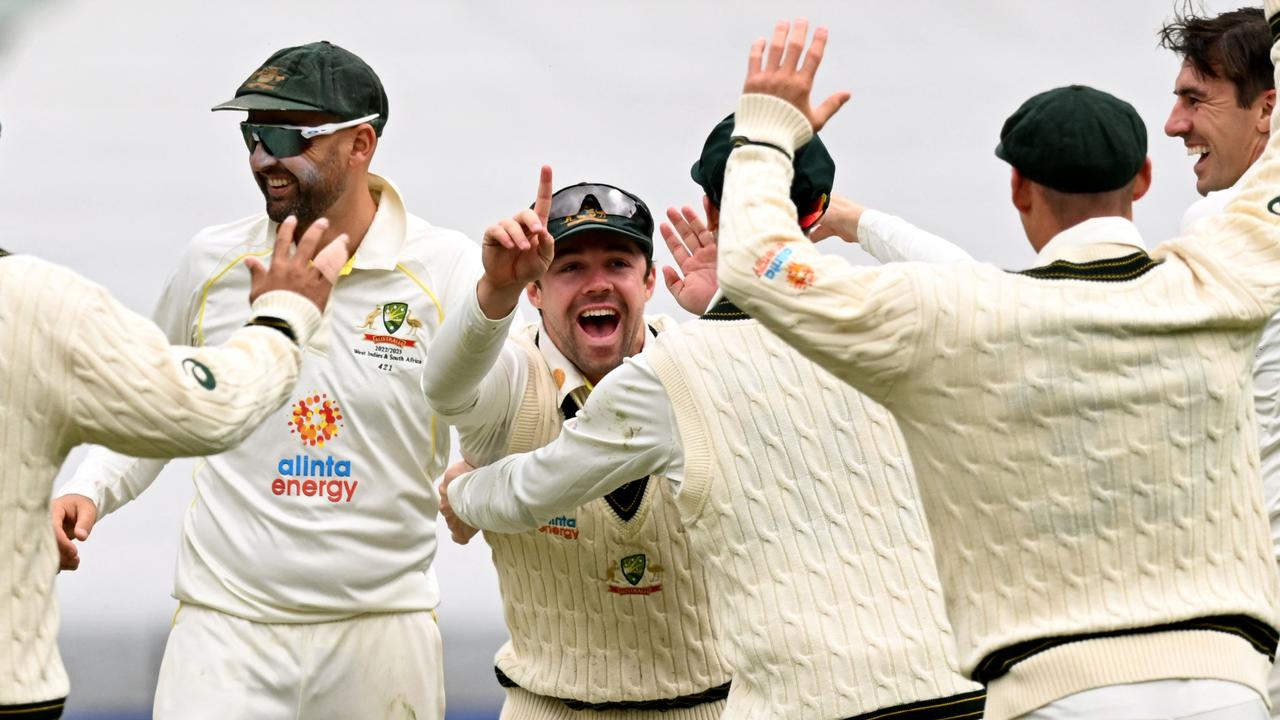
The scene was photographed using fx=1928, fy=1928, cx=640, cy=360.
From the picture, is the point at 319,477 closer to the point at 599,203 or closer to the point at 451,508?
the point at 451,508

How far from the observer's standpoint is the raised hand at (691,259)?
3.76 metres

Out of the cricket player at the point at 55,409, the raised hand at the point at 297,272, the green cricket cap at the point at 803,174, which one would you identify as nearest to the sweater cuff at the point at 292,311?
the raised hand at the point at 297,272

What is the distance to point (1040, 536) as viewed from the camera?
2.56 m

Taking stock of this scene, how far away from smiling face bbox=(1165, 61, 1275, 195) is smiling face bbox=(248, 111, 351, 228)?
1788mm

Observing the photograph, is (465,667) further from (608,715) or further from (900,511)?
(900,511)

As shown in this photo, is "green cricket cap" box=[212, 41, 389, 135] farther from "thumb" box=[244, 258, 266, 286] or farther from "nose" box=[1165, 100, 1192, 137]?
"nose" box=[1165, 100, 1192, 137]

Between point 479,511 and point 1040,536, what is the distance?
1273 mm

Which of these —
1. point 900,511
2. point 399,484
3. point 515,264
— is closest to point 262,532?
point 399,484

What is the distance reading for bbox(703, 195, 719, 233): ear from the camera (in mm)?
3412

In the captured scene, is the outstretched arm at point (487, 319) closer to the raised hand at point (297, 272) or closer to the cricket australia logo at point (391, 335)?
the cricket australia logo at point (391, 335)

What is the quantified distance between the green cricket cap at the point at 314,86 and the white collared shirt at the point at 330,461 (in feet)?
0.83

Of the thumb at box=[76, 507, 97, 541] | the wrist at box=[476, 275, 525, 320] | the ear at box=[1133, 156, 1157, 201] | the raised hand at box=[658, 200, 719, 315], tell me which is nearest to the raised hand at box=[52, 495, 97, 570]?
the thumb at box=[76, 507, 97, 541]

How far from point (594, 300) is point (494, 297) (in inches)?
16.7

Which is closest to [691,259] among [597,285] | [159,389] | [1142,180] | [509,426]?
[597,285]
